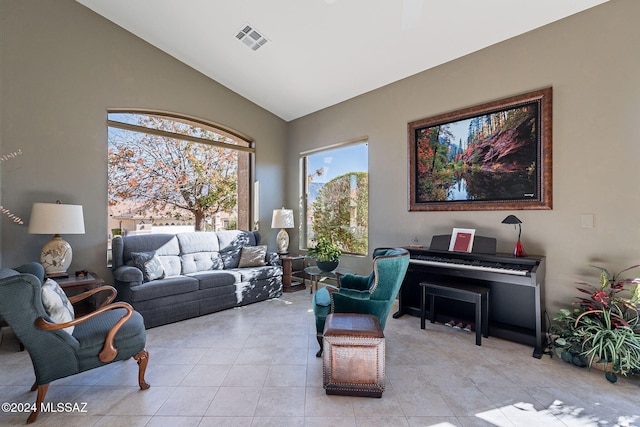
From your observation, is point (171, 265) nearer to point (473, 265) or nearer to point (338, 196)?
point (338, 196)

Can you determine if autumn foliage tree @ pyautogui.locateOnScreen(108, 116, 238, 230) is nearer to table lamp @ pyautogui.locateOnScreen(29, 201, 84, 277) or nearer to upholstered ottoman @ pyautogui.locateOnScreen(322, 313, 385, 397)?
table lamp @ pyautogui.locateOnScreen(29, 201, 84, 277)

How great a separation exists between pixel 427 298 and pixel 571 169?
2111 mm

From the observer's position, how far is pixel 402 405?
6.72ft

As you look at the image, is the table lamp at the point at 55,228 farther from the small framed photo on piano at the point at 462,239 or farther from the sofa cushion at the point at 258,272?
the small framed photo on piano at the point at 462,239

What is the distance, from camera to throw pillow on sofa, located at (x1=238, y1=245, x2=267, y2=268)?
481cm

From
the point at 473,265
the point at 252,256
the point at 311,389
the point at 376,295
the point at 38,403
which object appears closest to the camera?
the point at 38,403

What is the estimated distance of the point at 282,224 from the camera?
5.34m

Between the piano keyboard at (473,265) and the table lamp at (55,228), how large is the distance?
3.94 m

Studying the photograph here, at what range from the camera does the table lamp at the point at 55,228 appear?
3131 mm

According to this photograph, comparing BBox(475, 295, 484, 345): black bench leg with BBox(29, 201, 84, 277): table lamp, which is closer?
BBox(475, 295, 484, 345): black bench leg

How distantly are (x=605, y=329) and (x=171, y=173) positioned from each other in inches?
217

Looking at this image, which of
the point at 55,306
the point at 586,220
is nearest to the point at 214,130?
Answer: the point at 55,306

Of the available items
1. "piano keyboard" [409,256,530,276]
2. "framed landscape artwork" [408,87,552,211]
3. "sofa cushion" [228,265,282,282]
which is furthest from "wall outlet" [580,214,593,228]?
"sofa cushion" [228,265,282,282]

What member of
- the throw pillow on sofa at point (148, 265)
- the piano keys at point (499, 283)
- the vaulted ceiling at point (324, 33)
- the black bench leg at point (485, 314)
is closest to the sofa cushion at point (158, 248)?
the throw pillow on sofa at point (148, 265)
